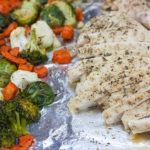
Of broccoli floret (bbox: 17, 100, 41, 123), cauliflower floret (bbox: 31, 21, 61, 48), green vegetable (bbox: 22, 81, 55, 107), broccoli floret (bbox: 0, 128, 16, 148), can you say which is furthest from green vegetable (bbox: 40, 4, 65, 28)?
broccoli floret (bbox: 0, 128, 16, 148)

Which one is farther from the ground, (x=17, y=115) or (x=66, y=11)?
(x=66, y=11)

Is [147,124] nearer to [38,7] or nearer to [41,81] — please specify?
[41,81]

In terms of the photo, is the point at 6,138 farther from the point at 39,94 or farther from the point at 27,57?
the point at 27,57

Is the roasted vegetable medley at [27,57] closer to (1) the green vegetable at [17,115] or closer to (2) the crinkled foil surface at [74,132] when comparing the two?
(1) the green vegetable at [17,115]

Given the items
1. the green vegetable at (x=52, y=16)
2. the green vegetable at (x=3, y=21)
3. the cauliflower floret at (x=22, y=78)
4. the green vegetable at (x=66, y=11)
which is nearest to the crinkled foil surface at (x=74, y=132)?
the cauliflower floret at (x=22, y=78)

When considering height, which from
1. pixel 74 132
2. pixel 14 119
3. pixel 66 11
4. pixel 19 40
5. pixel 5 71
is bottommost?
pixel 74 132

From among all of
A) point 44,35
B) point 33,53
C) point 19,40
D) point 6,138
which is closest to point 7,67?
point 33,53

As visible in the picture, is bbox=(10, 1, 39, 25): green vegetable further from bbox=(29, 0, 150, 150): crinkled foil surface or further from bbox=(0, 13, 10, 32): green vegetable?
bbox=(29, 0, 150, 150): crinkled foil surface
